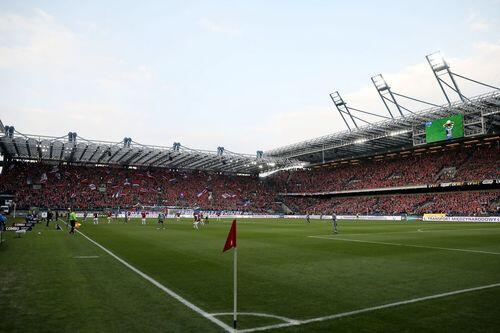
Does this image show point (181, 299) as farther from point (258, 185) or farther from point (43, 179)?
point (258, 185)

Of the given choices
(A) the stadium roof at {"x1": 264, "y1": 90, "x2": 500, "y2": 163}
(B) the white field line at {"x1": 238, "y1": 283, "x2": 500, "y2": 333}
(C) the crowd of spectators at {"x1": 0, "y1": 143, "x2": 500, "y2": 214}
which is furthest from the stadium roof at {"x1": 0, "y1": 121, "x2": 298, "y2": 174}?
(B) the white field line at {"x1": 238, "y1": 283, "x2": 500, "y2": 333}

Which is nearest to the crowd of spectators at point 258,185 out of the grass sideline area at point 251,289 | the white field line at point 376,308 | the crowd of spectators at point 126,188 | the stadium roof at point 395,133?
the crowd of spectators at point 126,188

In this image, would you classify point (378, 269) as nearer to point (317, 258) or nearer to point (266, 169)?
point (317, 258)

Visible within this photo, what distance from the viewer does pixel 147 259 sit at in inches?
580

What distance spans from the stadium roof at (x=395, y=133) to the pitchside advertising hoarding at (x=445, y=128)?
1.01 metres

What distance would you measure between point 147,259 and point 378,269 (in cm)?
867

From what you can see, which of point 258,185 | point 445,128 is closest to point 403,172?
point 445,128

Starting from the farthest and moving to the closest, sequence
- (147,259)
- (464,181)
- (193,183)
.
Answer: (193,183)
(464,181)
(147,259)

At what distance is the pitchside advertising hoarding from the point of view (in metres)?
47.5

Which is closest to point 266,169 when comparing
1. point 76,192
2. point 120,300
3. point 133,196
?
point 133,196

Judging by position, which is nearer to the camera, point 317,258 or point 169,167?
point 317,258

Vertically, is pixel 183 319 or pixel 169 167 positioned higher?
pixel 169 167

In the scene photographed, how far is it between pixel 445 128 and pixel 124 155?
54.2m

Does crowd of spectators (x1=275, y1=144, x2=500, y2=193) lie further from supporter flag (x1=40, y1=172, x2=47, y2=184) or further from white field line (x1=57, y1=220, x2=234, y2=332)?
white field line (x1=57, y1=220, x2=234, y2=332)
